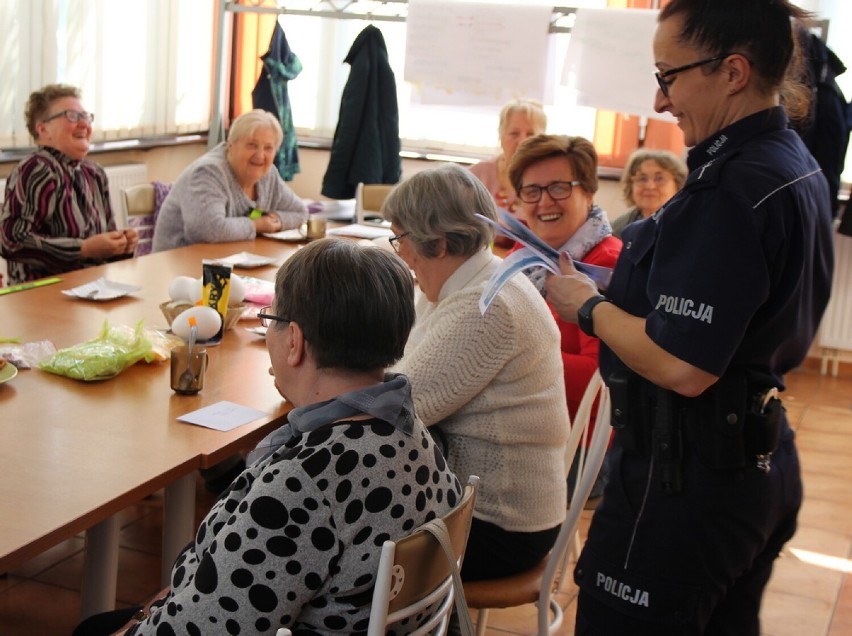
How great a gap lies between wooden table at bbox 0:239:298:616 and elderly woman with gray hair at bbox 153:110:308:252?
1032mm

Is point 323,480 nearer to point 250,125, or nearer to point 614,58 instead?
point 250,125

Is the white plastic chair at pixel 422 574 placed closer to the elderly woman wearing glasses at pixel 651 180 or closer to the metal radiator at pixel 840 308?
the elderly woman wearing glasses at pixel 651 180

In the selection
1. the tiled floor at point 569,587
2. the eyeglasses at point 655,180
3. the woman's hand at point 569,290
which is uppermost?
the eyeglasses at point 655,180

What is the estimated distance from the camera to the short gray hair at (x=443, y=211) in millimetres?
2158

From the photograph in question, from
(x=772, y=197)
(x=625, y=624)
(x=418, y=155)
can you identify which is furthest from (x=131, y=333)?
(x=418, y=155)

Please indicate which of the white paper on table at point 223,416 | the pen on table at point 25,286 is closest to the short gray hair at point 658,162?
the pen on table at point 25,286

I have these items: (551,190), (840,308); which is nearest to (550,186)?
(551,190)

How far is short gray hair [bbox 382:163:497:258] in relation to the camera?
216cm

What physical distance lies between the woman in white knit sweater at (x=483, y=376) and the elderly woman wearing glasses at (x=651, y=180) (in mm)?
2157

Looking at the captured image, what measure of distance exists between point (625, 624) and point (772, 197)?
679 millimetres

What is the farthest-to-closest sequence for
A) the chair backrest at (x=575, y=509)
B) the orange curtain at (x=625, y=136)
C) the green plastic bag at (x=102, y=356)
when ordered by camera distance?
the orange curtain at (x=625, y=136) → the green plastic bag at (x=102, y=356) → the chair backrest at (x=575, y=509)

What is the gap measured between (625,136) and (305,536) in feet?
16.8

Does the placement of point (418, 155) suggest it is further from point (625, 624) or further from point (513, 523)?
point (625, 624)

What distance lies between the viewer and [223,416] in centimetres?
212
